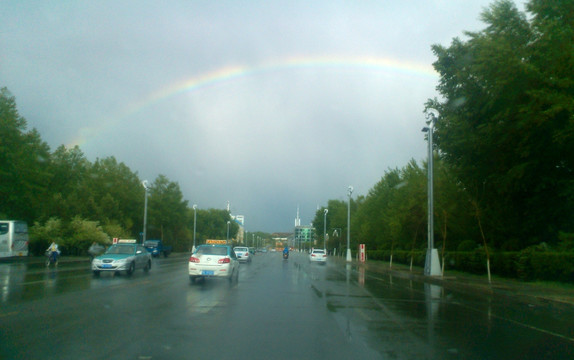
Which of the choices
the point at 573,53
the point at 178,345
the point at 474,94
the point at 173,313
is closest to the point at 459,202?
the point at 474,94

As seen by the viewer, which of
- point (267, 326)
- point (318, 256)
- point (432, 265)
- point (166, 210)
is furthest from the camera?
point (166, 210)

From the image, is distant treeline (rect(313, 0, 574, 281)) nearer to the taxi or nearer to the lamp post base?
the lamp post base

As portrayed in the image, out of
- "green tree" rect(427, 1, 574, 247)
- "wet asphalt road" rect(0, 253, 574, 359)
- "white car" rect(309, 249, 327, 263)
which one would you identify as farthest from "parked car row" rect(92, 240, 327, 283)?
"white car" rect(309, 249, 327, 263)

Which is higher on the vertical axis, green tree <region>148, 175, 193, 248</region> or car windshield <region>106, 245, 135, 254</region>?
green tree <region>148, 175, 193, 248</region>

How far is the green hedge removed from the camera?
23.2 m

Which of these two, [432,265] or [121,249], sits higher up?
[121,249]

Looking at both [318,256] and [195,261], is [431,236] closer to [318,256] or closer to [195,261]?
[195,261]

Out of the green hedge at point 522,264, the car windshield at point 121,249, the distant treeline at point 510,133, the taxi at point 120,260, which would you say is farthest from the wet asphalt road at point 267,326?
the distant treeline at point 510,133

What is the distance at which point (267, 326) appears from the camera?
10648 millimetres

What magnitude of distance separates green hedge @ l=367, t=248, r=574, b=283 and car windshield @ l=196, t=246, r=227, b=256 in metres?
15.0

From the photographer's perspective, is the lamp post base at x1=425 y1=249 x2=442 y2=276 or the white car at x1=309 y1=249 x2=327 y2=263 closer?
the lamp post base at x1=425 y1=249 x2=442 y2=276

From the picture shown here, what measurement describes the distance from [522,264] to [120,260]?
65.7ft

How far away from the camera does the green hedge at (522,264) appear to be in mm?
23219

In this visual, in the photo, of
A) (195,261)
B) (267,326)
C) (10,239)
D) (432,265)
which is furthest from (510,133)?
(10,239)
